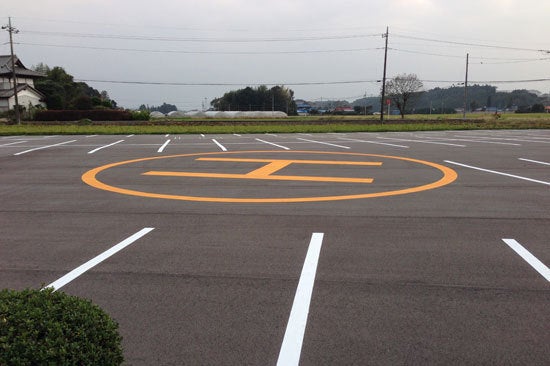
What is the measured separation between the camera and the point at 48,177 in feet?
33.2

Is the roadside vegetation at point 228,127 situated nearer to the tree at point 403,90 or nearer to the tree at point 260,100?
the tree at point 403,90

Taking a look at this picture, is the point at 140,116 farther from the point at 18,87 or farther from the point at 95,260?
the point at 95,260

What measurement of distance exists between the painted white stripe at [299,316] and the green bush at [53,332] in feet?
3.75

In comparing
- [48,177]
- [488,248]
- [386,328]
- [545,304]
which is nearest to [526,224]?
[488,248]

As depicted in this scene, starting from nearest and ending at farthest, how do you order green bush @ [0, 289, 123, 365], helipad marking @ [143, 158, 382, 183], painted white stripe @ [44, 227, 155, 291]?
green bush @ [0, 289, 123, 365], painted white stripe @ [44, 227, 155, 291], helipad marking @ [143, 158, 382, 183]

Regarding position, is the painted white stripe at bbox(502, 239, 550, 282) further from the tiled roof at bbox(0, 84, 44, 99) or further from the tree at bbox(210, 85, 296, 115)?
the tree at bbox(210, 85, 296, 115)

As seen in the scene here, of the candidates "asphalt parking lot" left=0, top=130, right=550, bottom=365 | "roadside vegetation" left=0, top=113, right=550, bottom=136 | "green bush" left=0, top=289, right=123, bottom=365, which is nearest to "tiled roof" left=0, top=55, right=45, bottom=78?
"roadside vegetation" left=0, top=113, right=550, bottom=136

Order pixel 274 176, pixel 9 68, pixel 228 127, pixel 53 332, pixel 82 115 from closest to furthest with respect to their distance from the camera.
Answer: pixel 53 332
pixel 274 176
pixel 228 127
pixel 82 115
pixel 9 68

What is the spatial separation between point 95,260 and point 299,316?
242 cm

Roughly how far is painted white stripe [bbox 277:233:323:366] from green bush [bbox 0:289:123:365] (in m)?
1.14

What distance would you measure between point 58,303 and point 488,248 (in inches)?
172

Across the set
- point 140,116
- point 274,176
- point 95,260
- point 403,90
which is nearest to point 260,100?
point 403,90

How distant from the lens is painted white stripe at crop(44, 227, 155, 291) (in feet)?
13.1

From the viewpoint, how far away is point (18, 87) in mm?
59906
